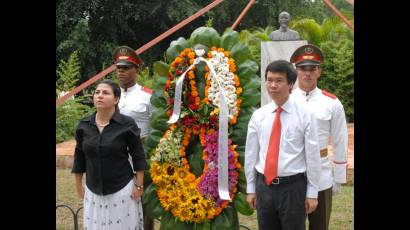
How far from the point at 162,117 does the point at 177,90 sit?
0.36 metres

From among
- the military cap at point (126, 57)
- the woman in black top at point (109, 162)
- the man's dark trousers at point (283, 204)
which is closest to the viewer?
the man's dark trousers at point (283, 204)

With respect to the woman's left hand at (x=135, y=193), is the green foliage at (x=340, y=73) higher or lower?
higher

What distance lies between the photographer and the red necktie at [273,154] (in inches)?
140

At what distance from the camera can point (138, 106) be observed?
15.9 ft

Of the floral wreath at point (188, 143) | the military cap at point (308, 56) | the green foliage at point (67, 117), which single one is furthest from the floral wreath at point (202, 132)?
the green foliage at point (67, 117)

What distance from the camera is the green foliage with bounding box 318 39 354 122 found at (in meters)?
13.2

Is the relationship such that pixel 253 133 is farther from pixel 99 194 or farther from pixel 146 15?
pixel 146 15

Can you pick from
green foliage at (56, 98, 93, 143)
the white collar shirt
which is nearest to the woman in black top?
the white collar shirt

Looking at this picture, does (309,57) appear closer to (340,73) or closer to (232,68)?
(232,68)

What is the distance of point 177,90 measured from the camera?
4.25m

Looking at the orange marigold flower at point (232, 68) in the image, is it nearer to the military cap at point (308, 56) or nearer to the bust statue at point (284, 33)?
the military cap at point (308, 56)

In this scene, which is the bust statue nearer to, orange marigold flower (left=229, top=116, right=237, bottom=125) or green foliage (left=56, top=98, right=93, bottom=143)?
orange marigold flower (left=229, top=116, right=237, bottom=125)

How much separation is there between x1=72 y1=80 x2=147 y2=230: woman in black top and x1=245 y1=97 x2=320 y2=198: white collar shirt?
914mm

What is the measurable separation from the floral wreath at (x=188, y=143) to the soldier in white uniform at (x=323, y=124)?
58cm
